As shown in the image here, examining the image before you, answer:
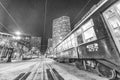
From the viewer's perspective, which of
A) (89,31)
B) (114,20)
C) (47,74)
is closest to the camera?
(114,20)

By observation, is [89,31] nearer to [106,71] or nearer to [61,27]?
[106,71]

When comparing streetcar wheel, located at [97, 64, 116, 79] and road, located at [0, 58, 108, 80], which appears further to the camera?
road, located at [0, 58, 108, 80]

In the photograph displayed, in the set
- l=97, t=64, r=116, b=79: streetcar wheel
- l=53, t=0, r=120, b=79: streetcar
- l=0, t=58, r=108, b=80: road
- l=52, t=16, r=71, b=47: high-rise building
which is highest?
l=52, t=16, r=71, b=47: high-rise building

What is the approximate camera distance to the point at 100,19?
3.06m

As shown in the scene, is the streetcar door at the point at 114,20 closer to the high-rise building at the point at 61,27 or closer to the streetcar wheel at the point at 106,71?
the streetcar wheel at the point at 106,71

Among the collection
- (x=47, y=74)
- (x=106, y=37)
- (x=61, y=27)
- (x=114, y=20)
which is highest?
(x=61, y=27)

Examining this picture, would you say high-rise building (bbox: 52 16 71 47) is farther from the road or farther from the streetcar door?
the streetcar door

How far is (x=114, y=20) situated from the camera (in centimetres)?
254

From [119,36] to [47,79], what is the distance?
4035 mm

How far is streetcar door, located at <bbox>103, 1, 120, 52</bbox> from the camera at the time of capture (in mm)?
2400

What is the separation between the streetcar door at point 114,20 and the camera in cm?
240

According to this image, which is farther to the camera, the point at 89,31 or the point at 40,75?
the point at 40,75

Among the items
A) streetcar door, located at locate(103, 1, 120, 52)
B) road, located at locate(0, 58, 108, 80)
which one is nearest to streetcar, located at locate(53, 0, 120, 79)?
streetcar door, located at locate(103, 1, 120, 52)

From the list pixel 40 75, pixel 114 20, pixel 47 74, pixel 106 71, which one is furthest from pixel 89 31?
pixel 40 75
